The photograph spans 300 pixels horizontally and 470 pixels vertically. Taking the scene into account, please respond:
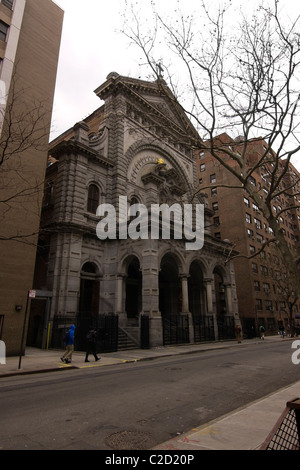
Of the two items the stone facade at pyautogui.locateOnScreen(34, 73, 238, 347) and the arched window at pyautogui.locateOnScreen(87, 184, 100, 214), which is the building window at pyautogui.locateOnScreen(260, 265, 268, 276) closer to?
the stone facade at pyautogui.locateOnScreen(34, 73, 238, 347)

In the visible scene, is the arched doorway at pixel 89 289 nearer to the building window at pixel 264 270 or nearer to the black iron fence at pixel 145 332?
the black iron fence at pixel 145 332

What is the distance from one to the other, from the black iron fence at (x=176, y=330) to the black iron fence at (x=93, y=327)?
4455 mm

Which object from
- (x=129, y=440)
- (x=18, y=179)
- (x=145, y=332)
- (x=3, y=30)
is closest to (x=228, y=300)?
(x=145, y=332)

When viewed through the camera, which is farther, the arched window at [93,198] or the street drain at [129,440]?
the arched window at [93,198]

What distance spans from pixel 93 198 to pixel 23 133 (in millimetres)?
10519

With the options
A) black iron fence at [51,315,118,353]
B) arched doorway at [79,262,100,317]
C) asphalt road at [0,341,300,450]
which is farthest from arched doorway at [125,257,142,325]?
asphalt road at [0,341,300,450]

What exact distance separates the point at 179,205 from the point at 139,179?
5329 mm

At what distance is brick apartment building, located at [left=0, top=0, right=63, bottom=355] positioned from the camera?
1519 cm

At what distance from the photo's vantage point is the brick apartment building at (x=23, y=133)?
598 inches

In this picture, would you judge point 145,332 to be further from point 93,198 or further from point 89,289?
point 93,198

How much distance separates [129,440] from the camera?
15.0 ft

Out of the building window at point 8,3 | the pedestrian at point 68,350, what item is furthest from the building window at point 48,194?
the pedestrian at point 68,350
